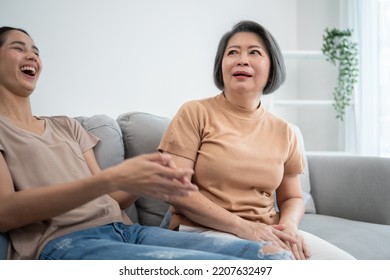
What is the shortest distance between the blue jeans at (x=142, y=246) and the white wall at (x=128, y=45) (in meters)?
0.59

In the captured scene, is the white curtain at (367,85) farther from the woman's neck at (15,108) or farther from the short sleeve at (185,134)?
the woman's neck at (15,108)

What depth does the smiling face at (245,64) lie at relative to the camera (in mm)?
1106

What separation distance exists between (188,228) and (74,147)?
0.32 meters

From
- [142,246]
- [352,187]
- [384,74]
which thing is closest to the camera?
[142,246]

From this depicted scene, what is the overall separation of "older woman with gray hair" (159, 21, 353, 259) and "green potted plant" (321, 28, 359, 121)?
1388 mm

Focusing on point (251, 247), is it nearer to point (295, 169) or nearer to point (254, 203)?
point (254, 203)

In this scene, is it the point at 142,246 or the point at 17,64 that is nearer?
the point at 142,246

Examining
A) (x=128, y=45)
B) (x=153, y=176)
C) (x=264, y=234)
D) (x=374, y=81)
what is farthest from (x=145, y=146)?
(x=374, y=81)

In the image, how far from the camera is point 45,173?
0.90 metres

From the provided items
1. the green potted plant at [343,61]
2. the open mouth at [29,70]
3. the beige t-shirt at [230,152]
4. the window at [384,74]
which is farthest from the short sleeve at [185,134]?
the window at [384,74]

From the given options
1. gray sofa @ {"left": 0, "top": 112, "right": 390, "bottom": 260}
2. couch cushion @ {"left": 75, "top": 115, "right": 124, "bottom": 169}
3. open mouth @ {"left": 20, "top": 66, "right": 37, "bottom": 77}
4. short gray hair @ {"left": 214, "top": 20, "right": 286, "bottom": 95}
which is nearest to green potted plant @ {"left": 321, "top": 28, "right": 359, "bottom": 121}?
gray sofa @ {"left": 0, "top": 112, "right": 390, "bottom": 260}

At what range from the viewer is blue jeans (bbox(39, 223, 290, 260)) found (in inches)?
31.3

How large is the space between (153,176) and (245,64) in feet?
1.66

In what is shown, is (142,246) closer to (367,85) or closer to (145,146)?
(145,146)
